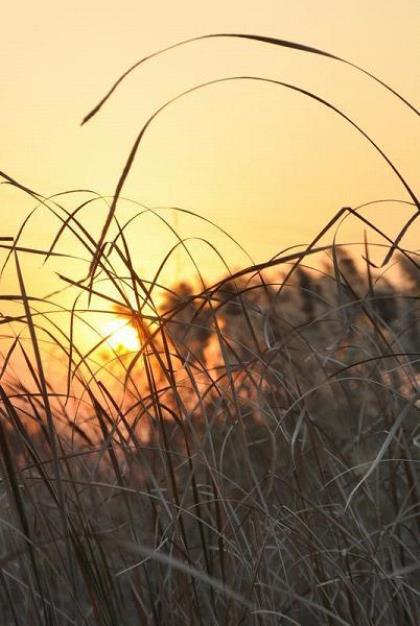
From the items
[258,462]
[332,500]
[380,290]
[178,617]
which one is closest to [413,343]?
[380,290]

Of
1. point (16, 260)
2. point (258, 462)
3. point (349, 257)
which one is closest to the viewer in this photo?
point (16, 260)

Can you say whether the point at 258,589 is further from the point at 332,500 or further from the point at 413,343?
the point at 413,343

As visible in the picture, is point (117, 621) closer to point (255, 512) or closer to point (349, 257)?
point (255, 512)

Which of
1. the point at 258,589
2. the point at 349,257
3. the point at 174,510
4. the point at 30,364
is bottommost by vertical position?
the point at 258,589

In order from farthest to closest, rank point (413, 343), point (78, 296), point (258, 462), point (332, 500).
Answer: point (413, 343), point (258, 462), point (332, 500), point (78, 296)

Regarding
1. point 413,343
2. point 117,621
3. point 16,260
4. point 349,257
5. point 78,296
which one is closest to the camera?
point 16,260

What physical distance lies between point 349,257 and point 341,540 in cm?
187

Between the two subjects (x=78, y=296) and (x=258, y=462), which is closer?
(x=78, y=296)

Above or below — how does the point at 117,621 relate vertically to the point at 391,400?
below

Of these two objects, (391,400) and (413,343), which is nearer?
(391,400)

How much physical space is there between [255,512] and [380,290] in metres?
1.49

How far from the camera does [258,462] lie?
2627 millimetres

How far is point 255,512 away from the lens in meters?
1.36

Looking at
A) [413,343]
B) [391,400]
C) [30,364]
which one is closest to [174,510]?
[30,364]
